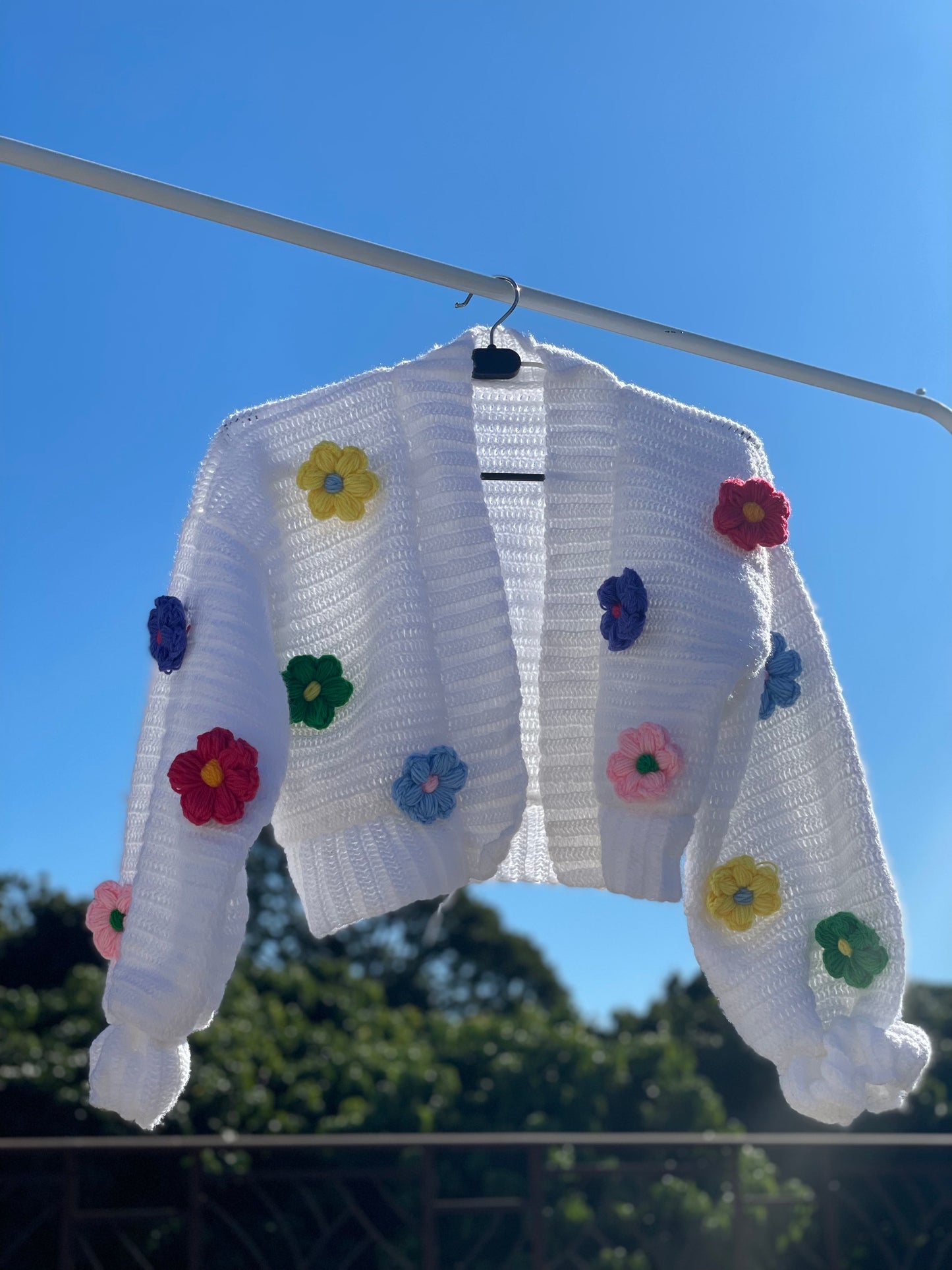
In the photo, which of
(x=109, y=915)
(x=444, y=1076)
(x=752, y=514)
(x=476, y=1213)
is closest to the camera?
(x=109, y=915)

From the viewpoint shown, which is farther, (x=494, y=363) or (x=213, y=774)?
(x=494, y=363)

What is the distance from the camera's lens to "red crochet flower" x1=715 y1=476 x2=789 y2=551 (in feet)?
3.58

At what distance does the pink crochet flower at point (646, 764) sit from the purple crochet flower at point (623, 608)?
0.27 ft

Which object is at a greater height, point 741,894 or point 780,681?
point 780,681

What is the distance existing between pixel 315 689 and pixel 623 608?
0.29 metres

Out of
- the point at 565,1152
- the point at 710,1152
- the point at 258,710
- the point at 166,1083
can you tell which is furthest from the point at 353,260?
the point at 565,1152

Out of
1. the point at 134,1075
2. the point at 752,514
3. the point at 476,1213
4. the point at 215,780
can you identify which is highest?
the point at 752,514

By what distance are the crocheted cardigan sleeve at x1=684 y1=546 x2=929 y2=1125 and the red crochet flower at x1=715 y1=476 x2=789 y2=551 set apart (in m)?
0.07

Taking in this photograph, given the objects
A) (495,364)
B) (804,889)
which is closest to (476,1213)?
(804,889)

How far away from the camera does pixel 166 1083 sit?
2.94ft

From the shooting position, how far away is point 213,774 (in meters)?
0.94

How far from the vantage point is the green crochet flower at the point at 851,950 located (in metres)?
1.03

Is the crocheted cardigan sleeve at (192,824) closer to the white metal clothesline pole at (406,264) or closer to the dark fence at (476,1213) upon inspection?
the white metal clothesline pole at (406,264)

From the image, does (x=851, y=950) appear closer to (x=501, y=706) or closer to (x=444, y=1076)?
(x=501, y=706)
